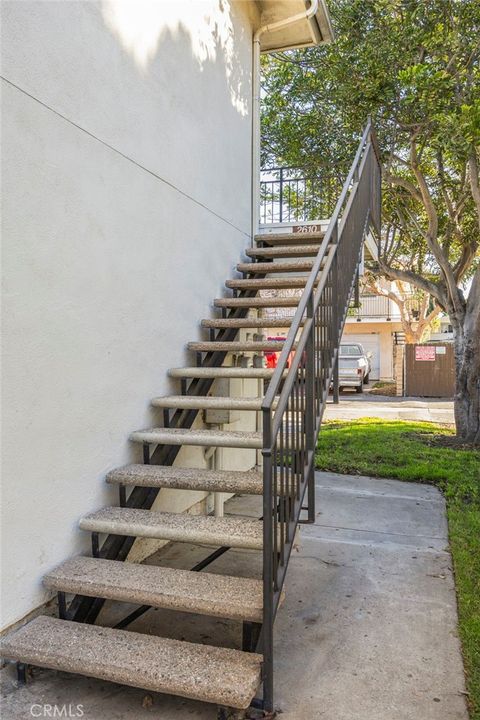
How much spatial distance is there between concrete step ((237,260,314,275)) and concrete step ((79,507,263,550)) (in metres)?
2.59

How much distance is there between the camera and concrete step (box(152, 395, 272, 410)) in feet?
11.1

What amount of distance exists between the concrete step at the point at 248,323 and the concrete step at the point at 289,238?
4.36 feet

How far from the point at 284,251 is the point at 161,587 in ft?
11.4

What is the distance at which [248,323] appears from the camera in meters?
4.17

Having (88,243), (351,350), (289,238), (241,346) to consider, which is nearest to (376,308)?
(351,350)

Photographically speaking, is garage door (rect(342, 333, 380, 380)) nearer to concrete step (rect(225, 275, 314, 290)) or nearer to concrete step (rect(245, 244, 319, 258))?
concrete step (rect(245, 244, 319, 258))

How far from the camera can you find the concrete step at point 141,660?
6.46 feet

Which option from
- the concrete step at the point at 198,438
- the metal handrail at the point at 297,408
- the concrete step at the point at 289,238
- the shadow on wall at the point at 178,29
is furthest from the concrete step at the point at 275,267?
the concrete step at the point at 198,438

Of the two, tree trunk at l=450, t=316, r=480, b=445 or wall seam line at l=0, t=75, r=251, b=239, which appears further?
tree trunk at l=450, t=316, r=480, b=445

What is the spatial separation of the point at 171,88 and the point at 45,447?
2.78 m

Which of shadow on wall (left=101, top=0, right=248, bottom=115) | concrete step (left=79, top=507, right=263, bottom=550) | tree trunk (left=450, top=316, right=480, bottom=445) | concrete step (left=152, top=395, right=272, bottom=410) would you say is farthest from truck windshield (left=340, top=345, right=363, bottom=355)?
concrete step (left=79, top=507, right=263, bottom=550)

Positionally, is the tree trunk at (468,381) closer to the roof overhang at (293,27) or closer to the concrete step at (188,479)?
the roof overhang at (293,27)

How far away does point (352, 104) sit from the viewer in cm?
718

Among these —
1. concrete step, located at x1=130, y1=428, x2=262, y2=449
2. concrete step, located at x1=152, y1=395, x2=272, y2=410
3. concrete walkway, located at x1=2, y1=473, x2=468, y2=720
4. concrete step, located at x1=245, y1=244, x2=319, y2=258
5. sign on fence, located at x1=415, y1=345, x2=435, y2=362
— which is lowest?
concrete walkway, located at x1=2, y1=473, x2=468, y2=720
